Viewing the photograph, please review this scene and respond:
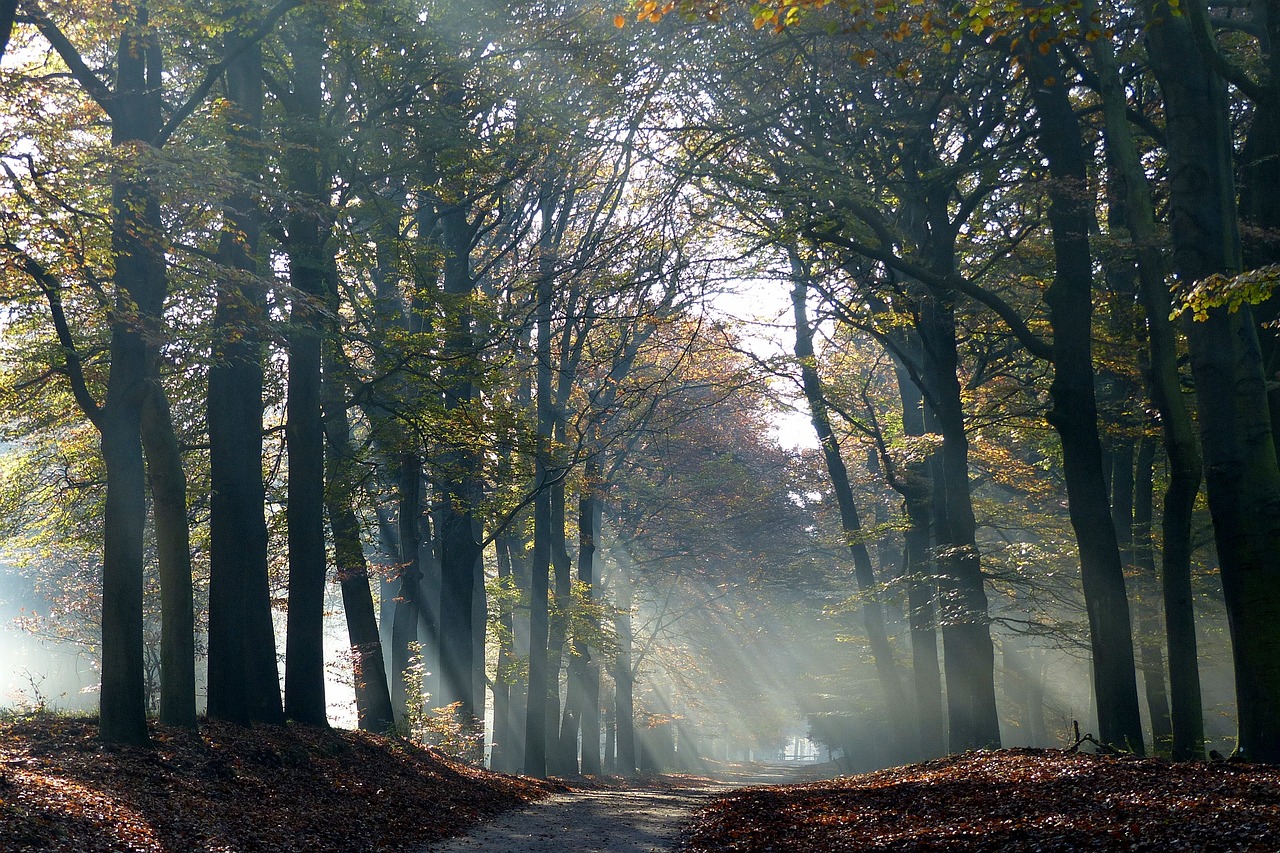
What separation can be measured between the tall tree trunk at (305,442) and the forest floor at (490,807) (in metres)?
1.16

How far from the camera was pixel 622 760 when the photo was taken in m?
35.1

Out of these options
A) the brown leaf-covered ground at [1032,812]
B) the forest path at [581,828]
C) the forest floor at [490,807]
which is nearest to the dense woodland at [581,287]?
the forest floor at [490,807]

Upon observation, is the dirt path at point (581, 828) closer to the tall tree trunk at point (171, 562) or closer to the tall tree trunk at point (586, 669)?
the tall tree trunk at point (171, 562)

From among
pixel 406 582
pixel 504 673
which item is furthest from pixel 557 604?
pixel 406 582

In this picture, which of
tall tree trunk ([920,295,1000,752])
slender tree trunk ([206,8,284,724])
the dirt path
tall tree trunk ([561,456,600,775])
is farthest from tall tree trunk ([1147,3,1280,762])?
tall tree trunk ([561,456,600,775])

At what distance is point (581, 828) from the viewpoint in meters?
12.4

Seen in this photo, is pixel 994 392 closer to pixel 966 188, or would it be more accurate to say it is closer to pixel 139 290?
pixel 966 188

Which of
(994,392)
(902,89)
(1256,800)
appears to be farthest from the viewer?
(994,392)

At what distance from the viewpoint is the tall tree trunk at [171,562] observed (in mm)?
11867

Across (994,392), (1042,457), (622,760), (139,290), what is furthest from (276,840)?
(622,760)

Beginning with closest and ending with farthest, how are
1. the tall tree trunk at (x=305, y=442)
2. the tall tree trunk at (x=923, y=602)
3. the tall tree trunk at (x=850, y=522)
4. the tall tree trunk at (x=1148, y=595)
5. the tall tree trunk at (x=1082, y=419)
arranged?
1. the tall tree trunk at (x=1082, y=419)
2. the tall tree trunk at (x=305, y=442)
3. the tall tree trunk at (x=1148, y=595)
4. the tall tree trunk at (x=923, y=602)
5. the tall tree trunk at (x=850, y=522)

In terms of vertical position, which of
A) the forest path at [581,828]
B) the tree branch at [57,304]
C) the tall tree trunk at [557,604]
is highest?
the tree branch at [57,304]

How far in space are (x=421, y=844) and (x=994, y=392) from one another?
55.1ft

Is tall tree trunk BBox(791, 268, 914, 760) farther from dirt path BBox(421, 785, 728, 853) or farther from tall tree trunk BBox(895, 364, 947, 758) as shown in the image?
dirt path BBox(421, 785, 728, 853)
